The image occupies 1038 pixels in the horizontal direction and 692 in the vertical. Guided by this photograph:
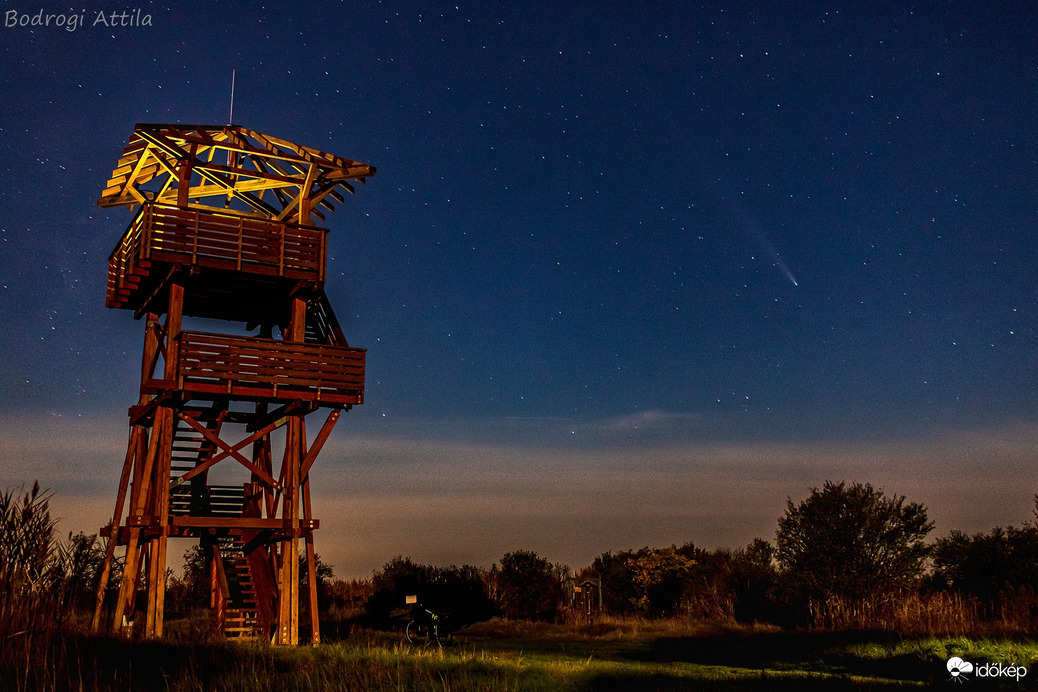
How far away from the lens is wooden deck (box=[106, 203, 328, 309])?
24.1m

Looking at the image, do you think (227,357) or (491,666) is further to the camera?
(227,357)

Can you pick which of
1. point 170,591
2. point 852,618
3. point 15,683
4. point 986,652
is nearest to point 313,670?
point 15,683

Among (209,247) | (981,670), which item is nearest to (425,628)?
(209,247)

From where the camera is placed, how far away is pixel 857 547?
36.9m

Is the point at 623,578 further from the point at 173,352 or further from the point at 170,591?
the point at 173,352

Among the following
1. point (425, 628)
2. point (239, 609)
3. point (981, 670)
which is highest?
point (239, 609)

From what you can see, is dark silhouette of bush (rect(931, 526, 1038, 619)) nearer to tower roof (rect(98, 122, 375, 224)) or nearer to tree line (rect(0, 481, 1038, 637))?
tree line (rect(0, 481, 1038, 637))

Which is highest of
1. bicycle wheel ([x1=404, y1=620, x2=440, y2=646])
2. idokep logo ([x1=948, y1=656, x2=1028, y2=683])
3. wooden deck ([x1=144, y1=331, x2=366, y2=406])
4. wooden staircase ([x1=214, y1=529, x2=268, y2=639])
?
wooden deck ([x1=144, y1=331, x2=366, y2=406])

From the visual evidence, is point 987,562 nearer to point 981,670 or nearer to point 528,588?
point 528,588

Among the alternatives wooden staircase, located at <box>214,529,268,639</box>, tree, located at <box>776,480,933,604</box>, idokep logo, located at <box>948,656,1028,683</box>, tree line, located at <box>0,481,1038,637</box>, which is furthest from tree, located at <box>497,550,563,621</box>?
idokep logo, located at <box>948,656,1028,683</box>

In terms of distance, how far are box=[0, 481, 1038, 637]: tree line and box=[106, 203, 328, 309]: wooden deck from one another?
9.86 m

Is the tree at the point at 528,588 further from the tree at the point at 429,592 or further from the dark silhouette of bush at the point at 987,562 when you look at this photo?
the dark silhouette of bush at the point at 987,562

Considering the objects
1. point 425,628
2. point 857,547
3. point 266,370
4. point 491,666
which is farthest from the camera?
point 857,547

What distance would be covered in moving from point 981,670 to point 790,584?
21.8m
